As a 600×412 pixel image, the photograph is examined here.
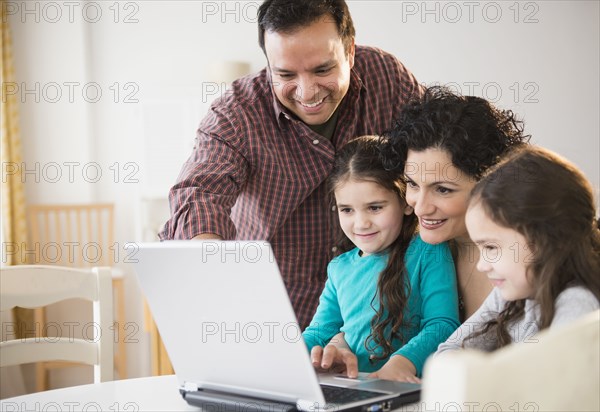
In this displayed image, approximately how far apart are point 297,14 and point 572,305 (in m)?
1.02

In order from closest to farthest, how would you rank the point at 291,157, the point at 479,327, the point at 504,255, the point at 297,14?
the point at 504,255 < the point at 479,327 < the point at 297,14 < the point at 291,157

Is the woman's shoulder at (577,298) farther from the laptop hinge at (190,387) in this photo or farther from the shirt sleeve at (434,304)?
the laptop hinge at (190,387)

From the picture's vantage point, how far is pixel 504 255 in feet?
3.94

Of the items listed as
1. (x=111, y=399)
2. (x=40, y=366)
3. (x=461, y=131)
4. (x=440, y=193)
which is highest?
(x=461, y=131)

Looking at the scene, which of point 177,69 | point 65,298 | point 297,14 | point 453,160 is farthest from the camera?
point 177,69

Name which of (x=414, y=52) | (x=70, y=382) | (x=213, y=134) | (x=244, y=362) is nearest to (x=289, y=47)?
(x=213, y=134)

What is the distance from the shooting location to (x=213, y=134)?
6.50 ft

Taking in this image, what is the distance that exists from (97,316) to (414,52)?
3.21 meters

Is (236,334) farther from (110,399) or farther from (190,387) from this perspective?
(110,399)

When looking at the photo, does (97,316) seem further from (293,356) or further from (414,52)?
(414,52)

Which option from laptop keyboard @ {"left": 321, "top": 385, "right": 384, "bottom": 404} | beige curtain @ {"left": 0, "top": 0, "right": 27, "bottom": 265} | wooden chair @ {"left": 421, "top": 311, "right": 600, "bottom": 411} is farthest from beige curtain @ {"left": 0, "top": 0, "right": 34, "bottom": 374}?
wooden chair @ {"left": 421, "top": 311, "right": 600, "bottom": 411}

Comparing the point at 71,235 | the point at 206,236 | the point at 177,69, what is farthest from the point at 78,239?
the point at 206,236

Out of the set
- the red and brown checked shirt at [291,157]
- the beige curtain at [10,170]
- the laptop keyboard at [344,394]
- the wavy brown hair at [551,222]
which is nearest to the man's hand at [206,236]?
the red and brown checked shirt at [291,157]

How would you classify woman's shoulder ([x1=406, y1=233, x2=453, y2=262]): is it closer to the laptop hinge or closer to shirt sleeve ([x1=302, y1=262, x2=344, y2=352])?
shirt sleeve ([x1=302, y1=262, x2=344, y2=352])
